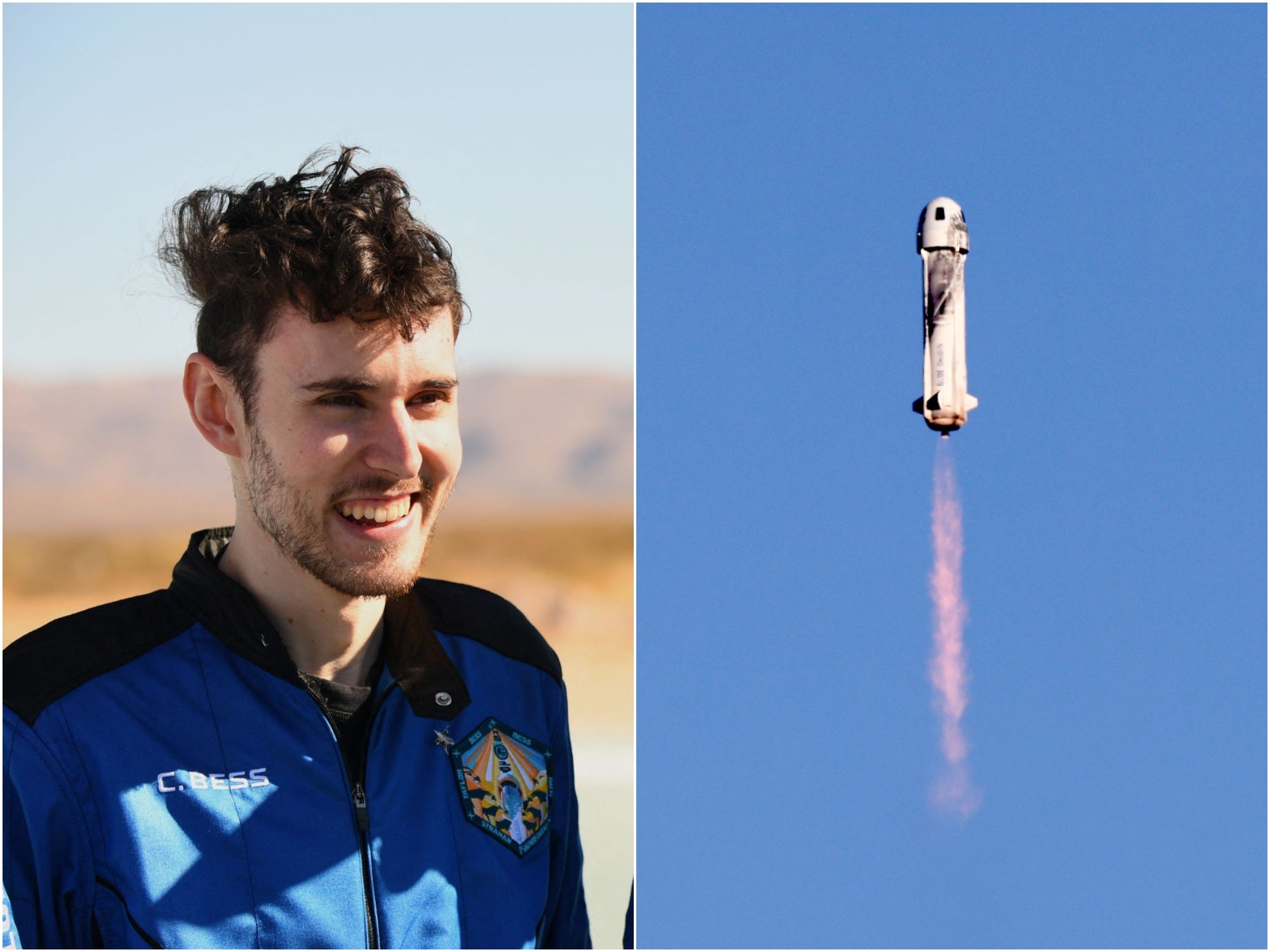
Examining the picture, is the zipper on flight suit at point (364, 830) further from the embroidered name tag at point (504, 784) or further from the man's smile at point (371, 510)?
the man's smile at point (371, 510)

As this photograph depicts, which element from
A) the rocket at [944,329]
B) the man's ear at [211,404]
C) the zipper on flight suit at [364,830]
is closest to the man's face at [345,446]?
the man's ear at [211,404]

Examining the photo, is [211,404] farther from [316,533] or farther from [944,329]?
[944,329]

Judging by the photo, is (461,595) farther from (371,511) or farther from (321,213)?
(321,213)

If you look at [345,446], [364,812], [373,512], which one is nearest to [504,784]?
[364,812]

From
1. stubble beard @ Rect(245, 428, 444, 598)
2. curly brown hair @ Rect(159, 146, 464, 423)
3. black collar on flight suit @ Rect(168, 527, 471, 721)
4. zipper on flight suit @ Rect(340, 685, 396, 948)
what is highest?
curly brown hair @ Rect(159, 146, 464, 423)

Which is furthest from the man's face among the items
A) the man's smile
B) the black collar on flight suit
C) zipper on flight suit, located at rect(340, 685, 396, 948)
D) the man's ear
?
zipper on flight suit, located at rect(340, 685, 396, 948)

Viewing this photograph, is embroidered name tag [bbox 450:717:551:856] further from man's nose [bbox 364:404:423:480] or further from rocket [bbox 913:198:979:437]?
rocket [bbox 913:198:979:437]
